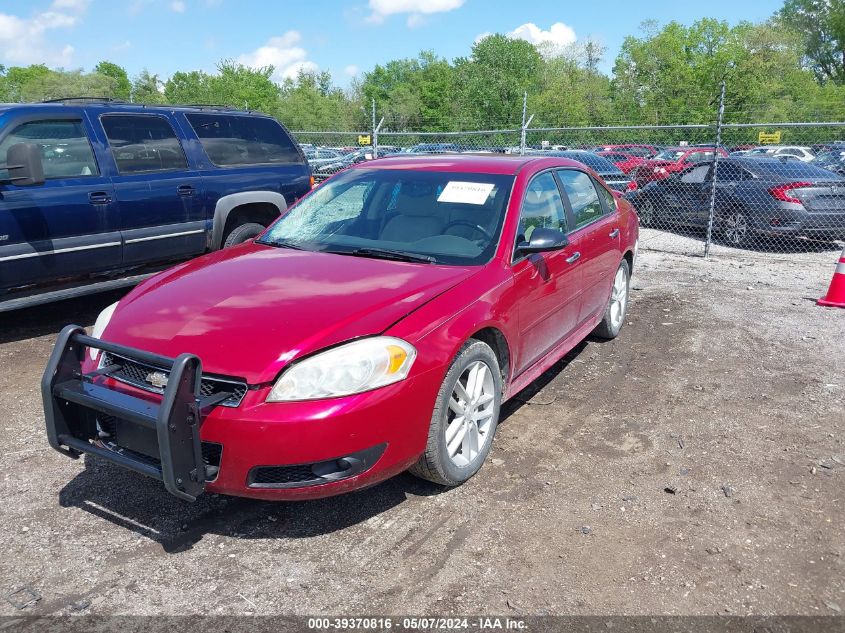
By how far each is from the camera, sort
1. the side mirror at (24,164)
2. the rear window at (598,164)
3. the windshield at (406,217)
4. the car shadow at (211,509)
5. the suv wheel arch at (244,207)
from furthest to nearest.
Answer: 1. the rear window at (598,164)
2. the suv wheel arch at (244,207)
3. the side mirror at (24,164)
4. the windshield at (406,217)
5. the car shadow at (211,509)

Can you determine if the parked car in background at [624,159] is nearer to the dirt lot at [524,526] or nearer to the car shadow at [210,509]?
the dirt lot at [524,526]

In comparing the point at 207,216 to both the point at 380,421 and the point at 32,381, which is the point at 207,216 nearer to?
the point at 32,381

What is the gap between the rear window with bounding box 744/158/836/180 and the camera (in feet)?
34.4

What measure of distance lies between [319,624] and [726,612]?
5.10ft

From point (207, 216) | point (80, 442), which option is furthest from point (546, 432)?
Answer: point (207, 216)

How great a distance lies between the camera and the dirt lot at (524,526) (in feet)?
8.89

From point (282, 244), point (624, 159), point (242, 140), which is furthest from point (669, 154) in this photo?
point (282, 244)

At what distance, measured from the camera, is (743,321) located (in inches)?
264

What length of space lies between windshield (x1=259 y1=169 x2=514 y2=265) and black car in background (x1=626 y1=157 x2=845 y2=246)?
7925mm

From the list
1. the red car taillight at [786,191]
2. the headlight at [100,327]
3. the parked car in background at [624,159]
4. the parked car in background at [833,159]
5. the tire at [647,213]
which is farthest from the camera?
the parked car in background at [624,159]

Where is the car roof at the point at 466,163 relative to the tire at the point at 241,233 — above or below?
above

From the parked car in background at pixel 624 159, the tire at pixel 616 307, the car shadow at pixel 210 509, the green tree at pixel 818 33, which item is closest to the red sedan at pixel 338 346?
the car shadow at pixel 210 509

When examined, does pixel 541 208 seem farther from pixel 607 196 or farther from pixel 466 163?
pixel 607 196

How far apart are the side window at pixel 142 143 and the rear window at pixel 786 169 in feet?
28.4
